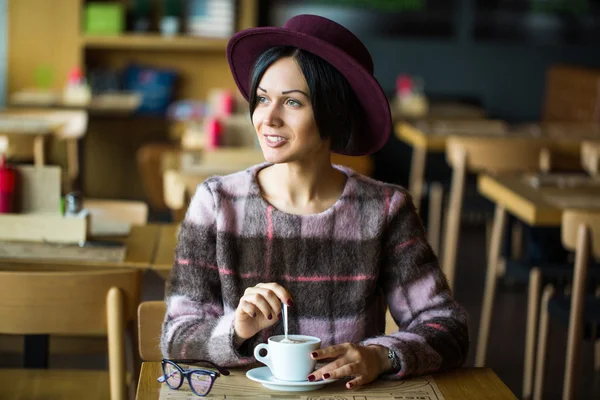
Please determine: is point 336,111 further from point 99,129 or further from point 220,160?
point 99,129

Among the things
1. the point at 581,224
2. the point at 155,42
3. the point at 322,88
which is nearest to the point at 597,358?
the point at 581,224

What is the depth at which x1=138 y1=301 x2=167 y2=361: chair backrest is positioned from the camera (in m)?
1.95

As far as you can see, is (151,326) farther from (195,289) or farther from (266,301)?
(266,301)

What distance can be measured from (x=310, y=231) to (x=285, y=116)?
21 centimetres

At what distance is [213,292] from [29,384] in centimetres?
86

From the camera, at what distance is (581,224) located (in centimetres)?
319

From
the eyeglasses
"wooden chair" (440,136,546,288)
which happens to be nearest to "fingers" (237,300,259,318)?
the eyeglasses

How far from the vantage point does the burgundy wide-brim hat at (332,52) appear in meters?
1.81

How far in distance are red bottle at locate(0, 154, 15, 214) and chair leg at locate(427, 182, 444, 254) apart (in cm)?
361

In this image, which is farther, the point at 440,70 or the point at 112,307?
the point at 440,70

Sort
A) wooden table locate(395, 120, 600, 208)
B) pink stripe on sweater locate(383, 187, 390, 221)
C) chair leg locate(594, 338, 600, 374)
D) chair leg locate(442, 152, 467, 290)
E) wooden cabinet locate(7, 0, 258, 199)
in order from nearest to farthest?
pink stripe on sweater locate(383, 187, 390, 221)
chair leg locate(594, 338, 600, 374)
chair leg locate(442, 152, 467, 290)
wooden table locate(395, 120, 600, 208)
wooden cabinet locate(7, 0, 258, 199)

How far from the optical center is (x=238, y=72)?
1972 mm

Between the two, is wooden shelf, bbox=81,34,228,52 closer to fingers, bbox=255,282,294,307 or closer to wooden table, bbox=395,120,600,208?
wooden table, bbox=395,120,600,208

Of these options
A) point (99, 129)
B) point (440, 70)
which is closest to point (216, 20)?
point (99, 129)
